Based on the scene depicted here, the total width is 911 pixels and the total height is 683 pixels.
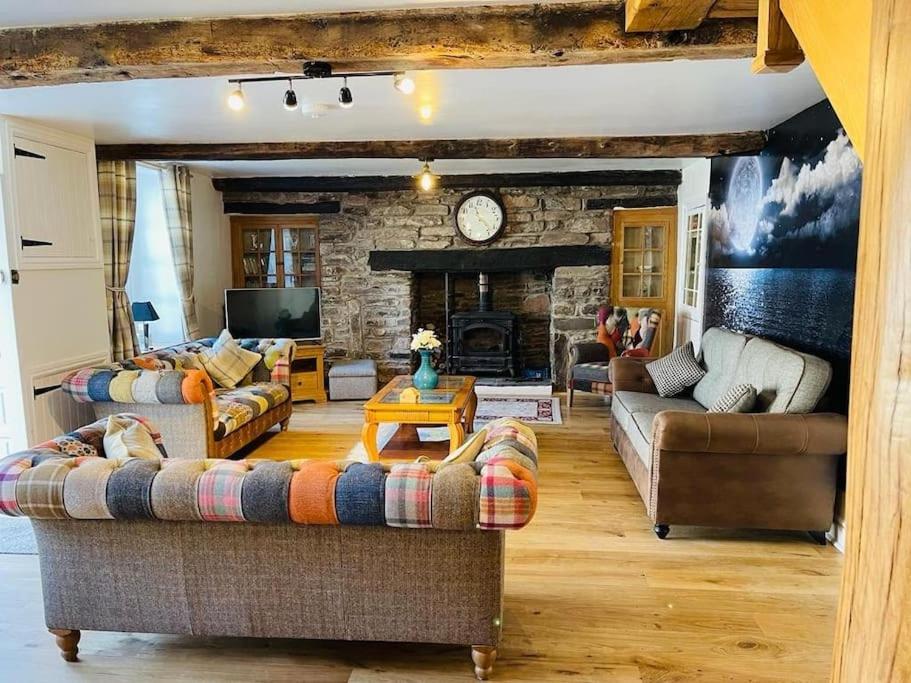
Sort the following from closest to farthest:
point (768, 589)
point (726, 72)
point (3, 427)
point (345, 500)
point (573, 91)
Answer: point (345, 500), point (768, 589), point (726, 72), point (573, 91), point (3, 427)

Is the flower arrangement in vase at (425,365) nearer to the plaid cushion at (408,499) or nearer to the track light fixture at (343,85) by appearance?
the track light fixture at (343,85)

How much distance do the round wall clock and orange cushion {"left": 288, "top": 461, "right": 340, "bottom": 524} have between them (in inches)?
204

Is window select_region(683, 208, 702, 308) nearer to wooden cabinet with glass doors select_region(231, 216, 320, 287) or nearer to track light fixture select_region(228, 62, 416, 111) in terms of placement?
track light fixture select_region(228, 62, 416, 111)

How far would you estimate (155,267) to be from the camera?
6.00 metres

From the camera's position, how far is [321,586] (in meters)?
2.13

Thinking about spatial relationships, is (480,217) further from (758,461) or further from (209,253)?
(758,461)

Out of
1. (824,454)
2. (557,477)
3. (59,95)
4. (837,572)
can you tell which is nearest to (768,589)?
(837,572)

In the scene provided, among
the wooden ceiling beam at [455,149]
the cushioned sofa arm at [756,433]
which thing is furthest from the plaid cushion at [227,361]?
the cushioned sofa arm at [756,433]

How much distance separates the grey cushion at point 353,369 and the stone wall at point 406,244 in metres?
0.70

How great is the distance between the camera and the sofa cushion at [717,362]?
13.1 feet

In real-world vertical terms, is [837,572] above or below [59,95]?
below

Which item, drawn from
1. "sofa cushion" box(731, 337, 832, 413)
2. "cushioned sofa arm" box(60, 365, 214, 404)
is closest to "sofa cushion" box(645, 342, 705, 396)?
"sofa cushion" box(731, 337, 832, 413)

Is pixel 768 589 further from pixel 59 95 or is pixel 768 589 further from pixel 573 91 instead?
pixel 59 95

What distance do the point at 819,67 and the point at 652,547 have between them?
8.22 ft
